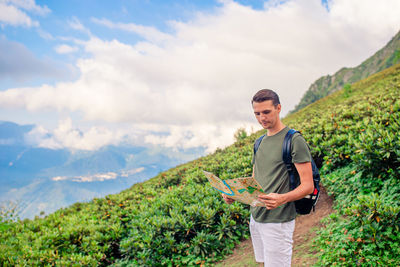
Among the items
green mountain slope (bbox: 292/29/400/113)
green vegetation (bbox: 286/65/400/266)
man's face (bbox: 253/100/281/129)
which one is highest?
green mountain slope (bbox: 292/29/400/113)

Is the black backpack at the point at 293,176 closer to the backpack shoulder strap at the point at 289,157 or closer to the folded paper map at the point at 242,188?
the backpack shoulder strap at the point at 289,157

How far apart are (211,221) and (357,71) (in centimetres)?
19753

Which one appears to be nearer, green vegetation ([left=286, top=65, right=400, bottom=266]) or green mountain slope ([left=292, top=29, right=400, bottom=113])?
green vegetation ([left=286, top=65, right=400, bottom=266])

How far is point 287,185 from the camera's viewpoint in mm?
2736

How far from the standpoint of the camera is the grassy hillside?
3998mm

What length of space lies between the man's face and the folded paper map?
0.73 metres

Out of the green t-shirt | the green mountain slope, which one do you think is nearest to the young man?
the green t-shirt

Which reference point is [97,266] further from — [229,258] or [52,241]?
[229,258]

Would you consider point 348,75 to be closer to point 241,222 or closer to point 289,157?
point 241,222

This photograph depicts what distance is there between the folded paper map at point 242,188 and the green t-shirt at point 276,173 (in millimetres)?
273

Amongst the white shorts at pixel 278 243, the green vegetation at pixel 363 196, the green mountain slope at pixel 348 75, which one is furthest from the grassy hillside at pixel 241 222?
the green mountain slope at pixel 348 75

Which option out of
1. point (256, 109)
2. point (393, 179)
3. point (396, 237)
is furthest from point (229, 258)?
point (256, 109)

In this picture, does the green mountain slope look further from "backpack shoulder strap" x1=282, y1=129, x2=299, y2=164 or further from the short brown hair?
"backpack shoulder strap" x1=282, y1=129, x2=299, y2=164

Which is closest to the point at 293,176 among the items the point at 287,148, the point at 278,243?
the point at 287,148
